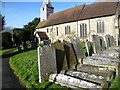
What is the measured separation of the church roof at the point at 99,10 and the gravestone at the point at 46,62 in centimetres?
1711

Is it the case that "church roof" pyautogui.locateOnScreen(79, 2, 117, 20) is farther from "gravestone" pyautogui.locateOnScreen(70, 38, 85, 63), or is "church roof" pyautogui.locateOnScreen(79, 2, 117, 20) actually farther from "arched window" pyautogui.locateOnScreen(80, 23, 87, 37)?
"gravestone" pyautogui.locateOnScreen(70, 38, 85, 63)

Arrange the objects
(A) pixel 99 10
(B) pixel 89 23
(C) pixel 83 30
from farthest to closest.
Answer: (C) pixel 83 30 → (B) pixel 89 23 → (A) pixel 99 10

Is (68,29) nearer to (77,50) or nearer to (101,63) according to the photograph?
(77,50)

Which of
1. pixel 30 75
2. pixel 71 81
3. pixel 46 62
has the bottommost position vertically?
pixel 30 75

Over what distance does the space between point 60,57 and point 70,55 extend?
2.37 ft

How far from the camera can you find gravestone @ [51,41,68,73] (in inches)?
144

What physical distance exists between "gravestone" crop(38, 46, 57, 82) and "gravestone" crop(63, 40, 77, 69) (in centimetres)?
89

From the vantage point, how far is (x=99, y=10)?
18.9 meters

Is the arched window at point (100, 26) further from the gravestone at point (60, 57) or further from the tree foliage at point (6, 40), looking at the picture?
the tree foliage at point (6, 40)

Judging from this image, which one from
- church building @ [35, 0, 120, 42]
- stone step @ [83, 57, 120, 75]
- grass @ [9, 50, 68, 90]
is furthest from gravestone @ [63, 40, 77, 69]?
church building @ [35, 0, 120, 42]

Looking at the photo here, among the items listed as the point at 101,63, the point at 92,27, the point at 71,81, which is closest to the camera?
the point at 71,81

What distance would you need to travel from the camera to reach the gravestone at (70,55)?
4151 mm

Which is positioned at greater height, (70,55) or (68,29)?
(68,29)

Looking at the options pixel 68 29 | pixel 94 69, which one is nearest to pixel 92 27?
pixel 68 29
